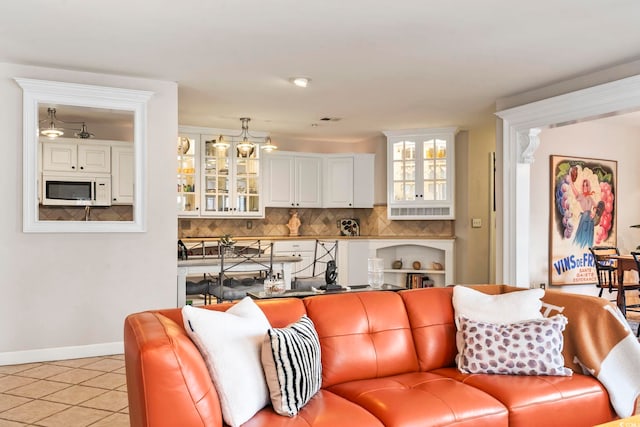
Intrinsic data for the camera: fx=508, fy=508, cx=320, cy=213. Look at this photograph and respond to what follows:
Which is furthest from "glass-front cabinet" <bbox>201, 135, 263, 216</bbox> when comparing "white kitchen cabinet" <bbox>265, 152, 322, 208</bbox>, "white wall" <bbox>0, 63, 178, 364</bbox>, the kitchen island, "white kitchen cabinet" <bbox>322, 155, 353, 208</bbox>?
"white wall" <bbox>0, 63, 178, 364</bbox>

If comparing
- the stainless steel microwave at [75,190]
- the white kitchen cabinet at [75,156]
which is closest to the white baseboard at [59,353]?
the stainless steel microwave at [75,190]

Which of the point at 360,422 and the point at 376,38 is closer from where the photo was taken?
the point at 360,422

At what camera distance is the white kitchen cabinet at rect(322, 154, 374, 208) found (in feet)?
26.7

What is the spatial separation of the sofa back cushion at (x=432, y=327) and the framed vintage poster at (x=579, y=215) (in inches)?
154

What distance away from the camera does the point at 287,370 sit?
6.70ft

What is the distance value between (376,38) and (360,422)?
8.74 ft

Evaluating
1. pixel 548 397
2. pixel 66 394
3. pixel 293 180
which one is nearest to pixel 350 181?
pixel 293 180

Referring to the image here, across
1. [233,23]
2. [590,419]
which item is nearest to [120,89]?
[233,23]

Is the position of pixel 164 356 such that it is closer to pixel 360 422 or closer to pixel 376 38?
pixel 360 422

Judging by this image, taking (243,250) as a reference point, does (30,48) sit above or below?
above

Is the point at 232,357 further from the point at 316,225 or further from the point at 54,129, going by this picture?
the point at 316,225

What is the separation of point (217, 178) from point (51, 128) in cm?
305

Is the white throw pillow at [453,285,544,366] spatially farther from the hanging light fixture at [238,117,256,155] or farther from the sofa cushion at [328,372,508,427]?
the hanging light fixture at [238,117,256,155]

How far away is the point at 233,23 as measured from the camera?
133 inches
